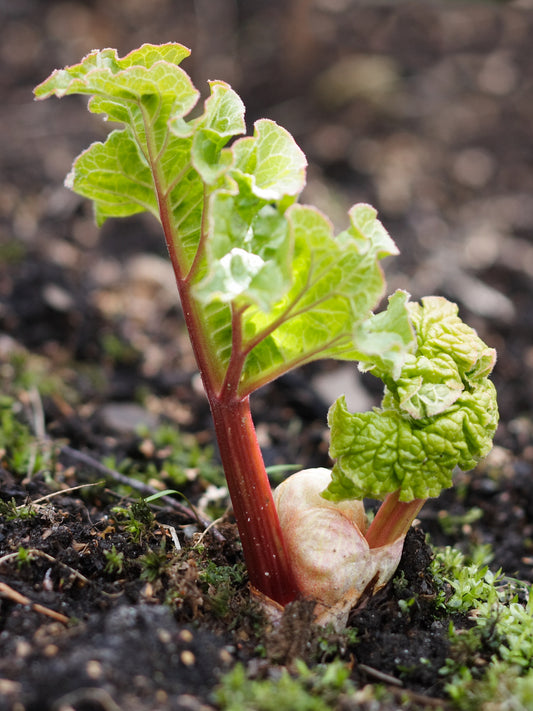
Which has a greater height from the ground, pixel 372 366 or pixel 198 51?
pixel 198 51

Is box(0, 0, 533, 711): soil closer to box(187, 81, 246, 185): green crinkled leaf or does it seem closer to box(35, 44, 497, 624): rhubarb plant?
box(35, 44, 497, 624): rhubarb plant

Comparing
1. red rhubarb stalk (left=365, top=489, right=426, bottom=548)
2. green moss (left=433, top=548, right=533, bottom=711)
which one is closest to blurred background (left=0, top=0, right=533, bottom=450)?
green moss (left=433, top=548, right=533, bottom=711)

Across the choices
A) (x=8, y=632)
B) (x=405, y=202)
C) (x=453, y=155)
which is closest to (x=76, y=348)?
(x=8, y=632)

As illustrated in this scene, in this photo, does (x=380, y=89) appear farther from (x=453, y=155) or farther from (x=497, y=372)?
(x=497, y=372)

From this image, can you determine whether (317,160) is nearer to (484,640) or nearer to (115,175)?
(115,175)

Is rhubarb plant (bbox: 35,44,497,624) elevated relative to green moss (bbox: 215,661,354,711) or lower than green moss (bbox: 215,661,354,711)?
elevated

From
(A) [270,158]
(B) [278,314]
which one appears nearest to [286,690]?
(B) [278,314]
